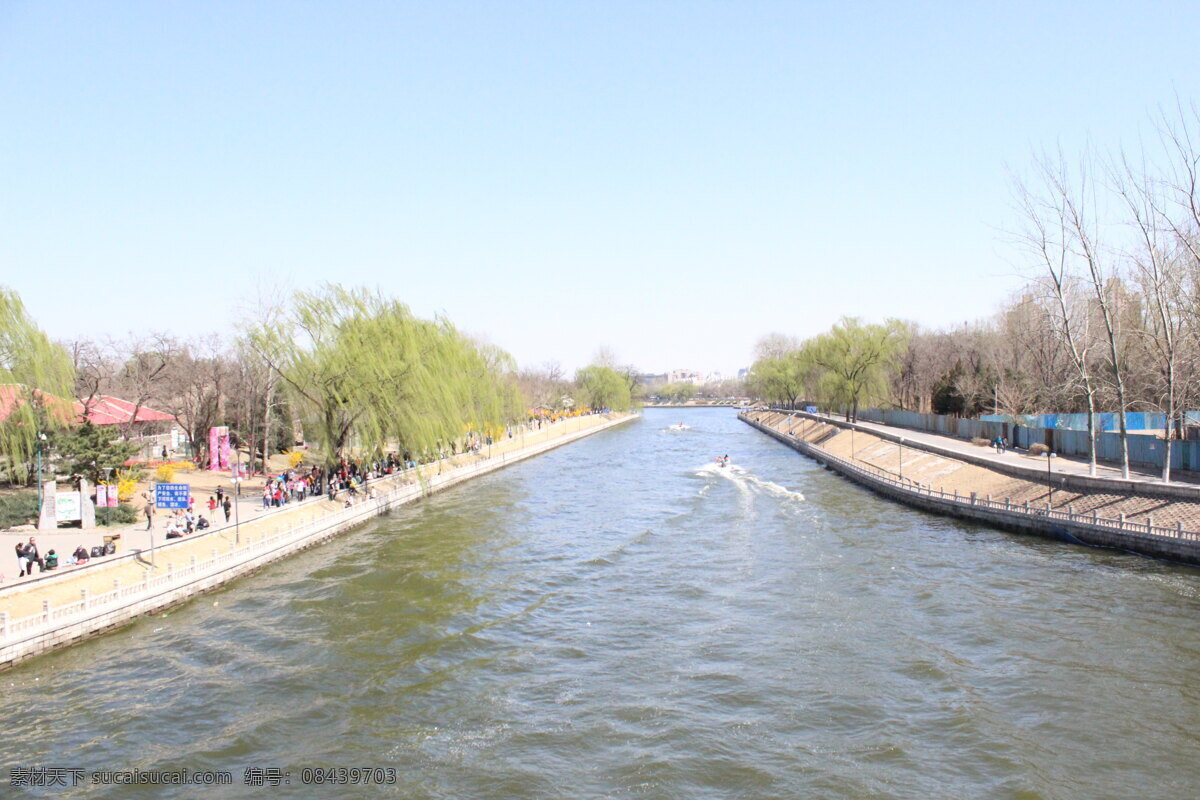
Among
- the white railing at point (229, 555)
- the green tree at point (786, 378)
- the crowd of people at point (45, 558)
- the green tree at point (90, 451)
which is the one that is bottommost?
the white railing at point (229, 555)

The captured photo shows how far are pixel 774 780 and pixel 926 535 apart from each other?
74.2ft

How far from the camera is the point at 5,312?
28.5 meters

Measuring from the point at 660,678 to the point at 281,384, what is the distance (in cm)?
2983

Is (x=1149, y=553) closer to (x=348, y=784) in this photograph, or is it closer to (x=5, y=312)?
(x=348, y=784)

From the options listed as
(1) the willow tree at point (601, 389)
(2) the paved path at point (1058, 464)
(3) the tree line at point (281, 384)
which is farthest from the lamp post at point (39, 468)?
(1) the willow tree at point (601, 389)

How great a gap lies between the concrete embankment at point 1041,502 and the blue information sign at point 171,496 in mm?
31875

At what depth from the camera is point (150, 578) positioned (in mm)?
22062

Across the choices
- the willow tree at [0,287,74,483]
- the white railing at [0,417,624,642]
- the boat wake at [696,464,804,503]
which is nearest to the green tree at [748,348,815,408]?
the boat wake at [696,464,804,503]

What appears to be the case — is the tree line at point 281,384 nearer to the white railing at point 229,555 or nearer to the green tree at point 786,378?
the white railing at point 229,555

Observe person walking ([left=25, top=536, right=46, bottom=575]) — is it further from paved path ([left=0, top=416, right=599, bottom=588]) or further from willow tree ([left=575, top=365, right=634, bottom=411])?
willow tree ([left=575, top=365, right=634, bottom=411])

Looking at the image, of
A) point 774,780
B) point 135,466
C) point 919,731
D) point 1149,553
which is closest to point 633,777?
point 774,780

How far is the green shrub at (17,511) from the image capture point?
29.0m

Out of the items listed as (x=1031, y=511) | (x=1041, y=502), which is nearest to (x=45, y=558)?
(x=1031, y=511)

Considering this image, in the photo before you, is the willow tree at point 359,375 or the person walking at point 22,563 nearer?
the person walking at point 22,563
